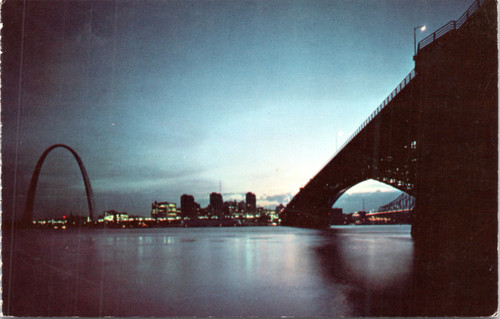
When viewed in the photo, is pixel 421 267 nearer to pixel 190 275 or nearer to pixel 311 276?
pixel 311 276

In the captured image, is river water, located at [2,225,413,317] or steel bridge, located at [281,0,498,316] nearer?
river water, located at [2,225,413,317]

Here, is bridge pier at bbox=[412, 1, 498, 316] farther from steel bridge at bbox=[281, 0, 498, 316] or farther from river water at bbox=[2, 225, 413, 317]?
river water at bbox=[2, 225, 413, 317]

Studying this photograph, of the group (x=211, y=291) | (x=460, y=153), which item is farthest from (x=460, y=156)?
(x=211, y=291)

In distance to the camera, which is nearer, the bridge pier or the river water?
the river water

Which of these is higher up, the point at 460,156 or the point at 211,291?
the point at 460,156

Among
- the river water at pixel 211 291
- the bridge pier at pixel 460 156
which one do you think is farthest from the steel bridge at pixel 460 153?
the river water at pixel 211 291

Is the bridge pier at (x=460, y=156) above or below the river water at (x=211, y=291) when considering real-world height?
above

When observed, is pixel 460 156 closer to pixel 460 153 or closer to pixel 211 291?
pixel 460 153

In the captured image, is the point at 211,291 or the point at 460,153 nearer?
the point at 211,291

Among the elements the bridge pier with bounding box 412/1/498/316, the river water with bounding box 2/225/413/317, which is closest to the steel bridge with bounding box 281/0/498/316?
the bridge pier with bounding box 412/1/498/316

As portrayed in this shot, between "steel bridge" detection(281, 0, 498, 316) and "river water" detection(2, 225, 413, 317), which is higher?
"steel bridge" detection(281, 0, 498, 316)

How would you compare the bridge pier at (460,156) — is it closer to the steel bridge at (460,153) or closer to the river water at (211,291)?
the steel bridge at (460,153)
